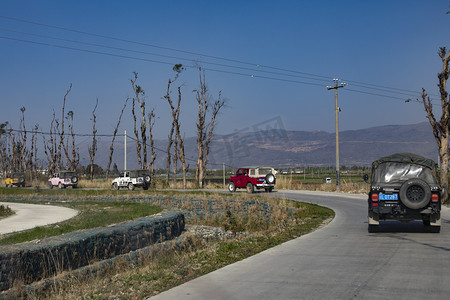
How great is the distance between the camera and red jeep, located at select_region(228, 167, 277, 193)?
39.9m

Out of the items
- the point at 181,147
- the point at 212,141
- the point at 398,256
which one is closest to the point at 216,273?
the point at 398,256

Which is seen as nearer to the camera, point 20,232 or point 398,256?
point 398,256

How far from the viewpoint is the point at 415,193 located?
14281 millimetres

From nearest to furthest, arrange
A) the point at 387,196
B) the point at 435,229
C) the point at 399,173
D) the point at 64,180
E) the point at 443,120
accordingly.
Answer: the point at 387,196 → the point at 435,229 → the point at 399,173 → the point at 443,120 → the point at 64,180

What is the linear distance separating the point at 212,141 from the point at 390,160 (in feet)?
169

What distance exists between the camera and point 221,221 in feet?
A: 73.6

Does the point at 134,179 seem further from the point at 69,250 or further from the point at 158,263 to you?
the point at 69,250

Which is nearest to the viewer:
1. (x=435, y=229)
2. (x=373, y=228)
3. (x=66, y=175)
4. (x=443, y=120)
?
(x=435, y=229)

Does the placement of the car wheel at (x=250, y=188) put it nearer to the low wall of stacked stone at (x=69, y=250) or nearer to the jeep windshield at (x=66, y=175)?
the low wall of stacked stone at (x=69, y=250)

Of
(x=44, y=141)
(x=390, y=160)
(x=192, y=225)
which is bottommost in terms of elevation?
(x=192, y=225)

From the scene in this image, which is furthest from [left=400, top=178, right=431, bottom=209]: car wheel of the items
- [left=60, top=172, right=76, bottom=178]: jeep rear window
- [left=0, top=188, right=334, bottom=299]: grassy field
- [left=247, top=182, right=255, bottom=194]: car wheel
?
[left=60, top=172, right=76, bottom=178]: jeep rear window

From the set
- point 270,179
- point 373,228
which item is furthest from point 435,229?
point 270,179

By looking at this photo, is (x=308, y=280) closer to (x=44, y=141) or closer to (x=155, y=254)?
(x=155, y=254)

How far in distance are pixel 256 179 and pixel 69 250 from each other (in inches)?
1202
